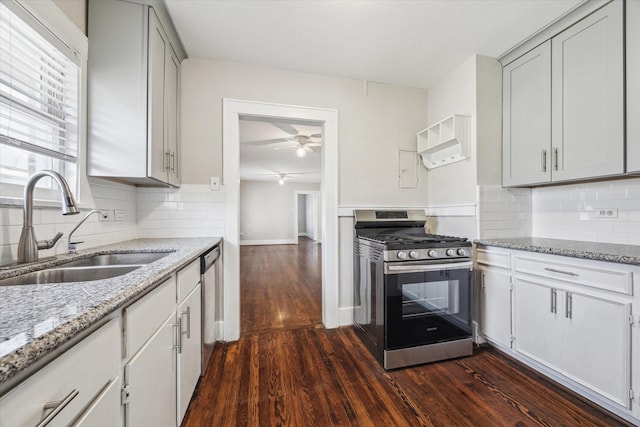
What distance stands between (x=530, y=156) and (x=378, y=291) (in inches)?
64.2

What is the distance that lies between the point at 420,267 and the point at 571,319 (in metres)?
0.88

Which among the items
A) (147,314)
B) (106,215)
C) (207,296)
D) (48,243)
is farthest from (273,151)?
(147,314)

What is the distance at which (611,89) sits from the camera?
1.65m

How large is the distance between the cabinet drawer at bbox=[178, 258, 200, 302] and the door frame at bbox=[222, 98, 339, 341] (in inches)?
28.9

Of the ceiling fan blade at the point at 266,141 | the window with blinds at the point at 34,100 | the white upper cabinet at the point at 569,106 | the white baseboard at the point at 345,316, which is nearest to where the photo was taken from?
the window with blinds at the point at 34,100

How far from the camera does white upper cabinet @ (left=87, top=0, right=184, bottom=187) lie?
Answer: 1.59 metres

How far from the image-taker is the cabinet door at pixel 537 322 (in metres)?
1.66

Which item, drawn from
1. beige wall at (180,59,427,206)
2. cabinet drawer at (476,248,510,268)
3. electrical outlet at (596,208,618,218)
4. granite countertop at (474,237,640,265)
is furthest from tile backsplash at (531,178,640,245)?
beige wall at (180,59,427,206)

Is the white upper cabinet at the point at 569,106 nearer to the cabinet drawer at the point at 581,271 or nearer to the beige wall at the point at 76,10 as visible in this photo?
the cabinet drawer at the point at 581,271

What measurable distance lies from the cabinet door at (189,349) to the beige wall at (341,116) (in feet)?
3.92

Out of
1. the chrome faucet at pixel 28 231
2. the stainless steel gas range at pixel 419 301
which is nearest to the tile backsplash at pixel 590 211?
the stainless steel gas range at pixel 419 301

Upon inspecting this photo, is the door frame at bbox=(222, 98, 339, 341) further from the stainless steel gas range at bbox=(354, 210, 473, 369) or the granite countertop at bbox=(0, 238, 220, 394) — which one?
the granite countertop at bbox=(0, 238, 220, 394)

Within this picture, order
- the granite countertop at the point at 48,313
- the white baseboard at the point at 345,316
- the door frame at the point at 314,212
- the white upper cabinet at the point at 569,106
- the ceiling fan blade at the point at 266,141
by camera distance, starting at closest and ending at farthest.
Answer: the granite countertop at the point at 48,313
the white upper cabinet at the point at 569,106
the white baseboard at the point at 345,316
the ceiling fan blade at the point at 266,141
the door frame at the point at 314,212

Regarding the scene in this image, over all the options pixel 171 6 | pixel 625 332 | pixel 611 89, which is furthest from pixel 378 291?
pixel 171 6
